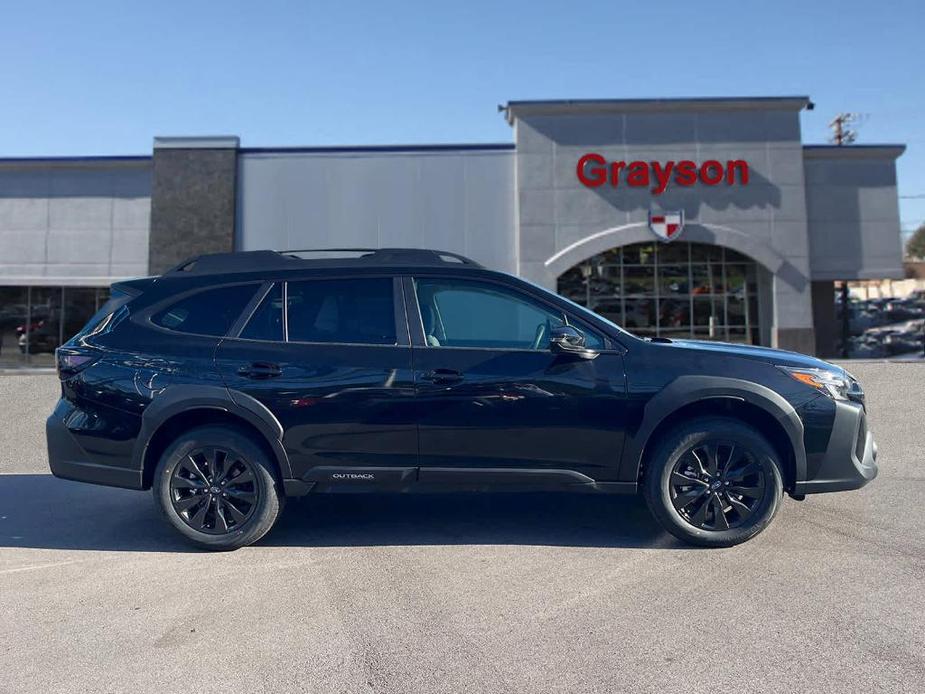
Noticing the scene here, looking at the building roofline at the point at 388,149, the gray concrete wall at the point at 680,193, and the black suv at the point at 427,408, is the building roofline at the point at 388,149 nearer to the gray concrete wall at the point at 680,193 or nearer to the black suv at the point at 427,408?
the gray concrete wall at the point at 680,193

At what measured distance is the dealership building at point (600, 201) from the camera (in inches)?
806

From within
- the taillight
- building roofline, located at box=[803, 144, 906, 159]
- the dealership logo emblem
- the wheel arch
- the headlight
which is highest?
building roofline, located at box=[803, 144, 906, 159]

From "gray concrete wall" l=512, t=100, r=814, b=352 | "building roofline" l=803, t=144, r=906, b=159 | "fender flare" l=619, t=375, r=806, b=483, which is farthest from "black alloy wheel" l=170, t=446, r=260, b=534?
"building roofline" l=803, t=144, r=906, b=159

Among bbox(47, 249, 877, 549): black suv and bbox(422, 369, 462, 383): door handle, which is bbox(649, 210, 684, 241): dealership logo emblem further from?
bbox(422, 369, 462, 383): door handle

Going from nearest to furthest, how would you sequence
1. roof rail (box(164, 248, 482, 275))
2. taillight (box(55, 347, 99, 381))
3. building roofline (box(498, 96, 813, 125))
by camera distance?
1. taillight (box(55, 347, 99, 381))
2. roof rail (box(164, 248, 482, 275))
3. building roofline (box(498, 96, 813, 125))

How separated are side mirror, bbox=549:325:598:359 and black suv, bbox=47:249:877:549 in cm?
1

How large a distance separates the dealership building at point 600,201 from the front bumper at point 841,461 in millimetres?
15645

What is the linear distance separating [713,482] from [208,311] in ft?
11.5

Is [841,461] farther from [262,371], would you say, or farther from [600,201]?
[600,201]

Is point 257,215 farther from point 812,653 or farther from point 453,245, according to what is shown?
point 812,653

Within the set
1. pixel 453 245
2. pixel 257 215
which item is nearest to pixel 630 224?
pixel 453 245

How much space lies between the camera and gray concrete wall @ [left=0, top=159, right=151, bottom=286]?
2170 cm

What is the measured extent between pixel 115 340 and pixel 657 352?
11.7 feet

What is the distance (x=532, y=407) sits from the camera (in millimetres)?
4840
